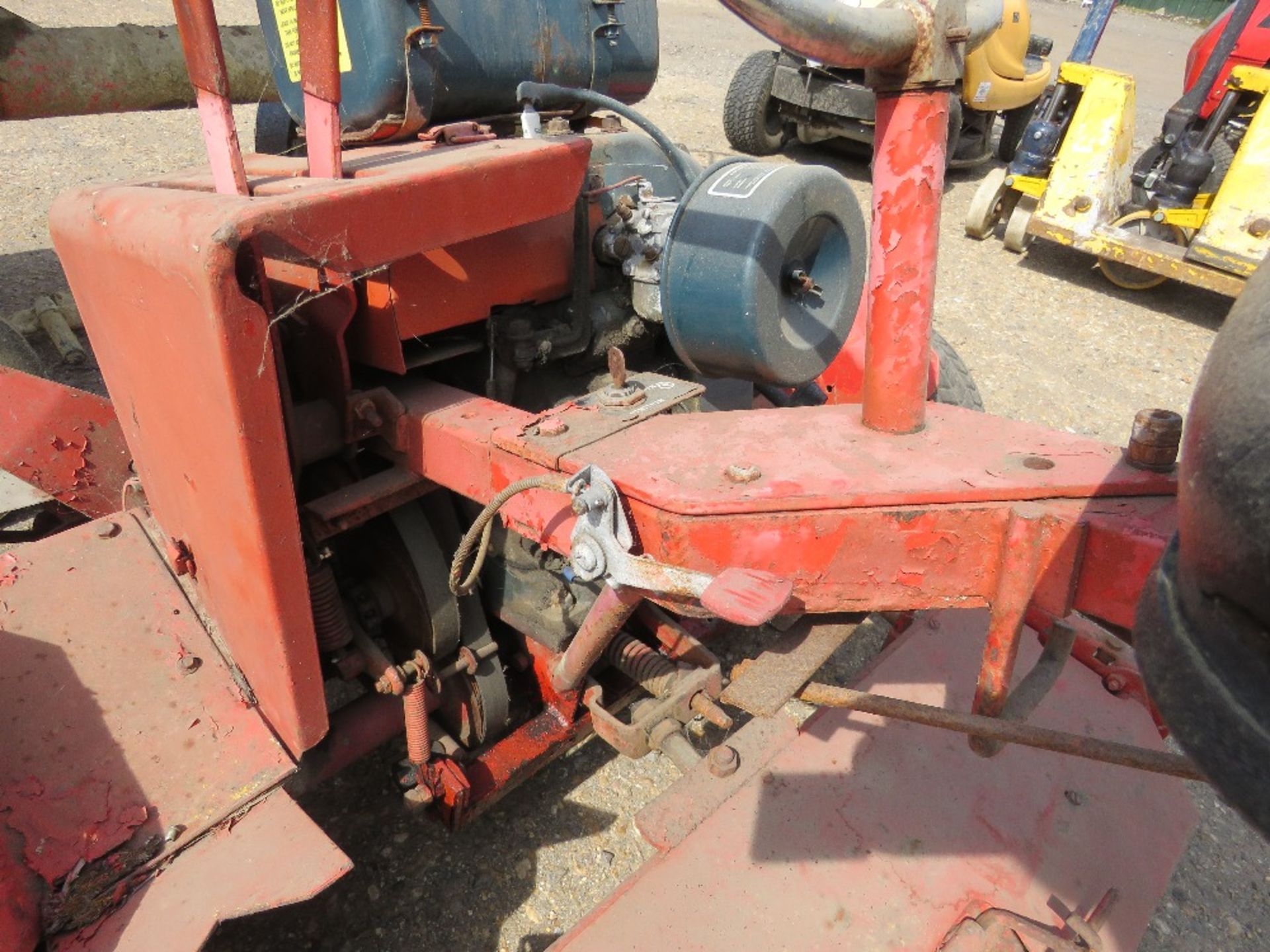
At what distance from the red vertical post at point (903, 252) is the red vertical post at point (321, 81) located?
0.77 metres

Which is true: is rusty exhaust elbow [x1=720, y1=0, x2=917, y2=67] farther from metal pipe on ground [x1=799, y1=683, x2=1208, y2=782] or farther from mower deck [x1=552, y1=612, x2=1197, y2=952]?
mower deck [x1=552, y1=612, x2=1197, y2=952]

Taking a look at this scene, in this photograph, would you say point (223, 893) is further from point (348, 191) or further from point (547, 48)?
point (547, 48)

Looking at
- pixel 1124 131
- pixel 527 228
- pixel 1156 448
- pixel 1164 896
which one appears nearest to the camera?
pixel 1156 448

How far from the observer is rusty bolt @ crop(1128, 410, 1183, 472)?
993mm

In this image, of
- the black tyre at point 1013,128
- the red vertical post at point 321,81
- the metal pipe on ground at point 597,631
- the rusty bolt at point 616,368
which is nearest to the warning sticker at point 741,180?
the rusty bolt at point 616,368

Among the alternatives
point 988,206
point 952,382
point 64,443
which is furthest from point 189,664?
point 988,206

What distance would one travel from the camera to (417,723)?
1.76 m

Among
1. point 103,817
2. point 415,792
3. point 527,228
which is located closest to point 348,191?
point 527,228

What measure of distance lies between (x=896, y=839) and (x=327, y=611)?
4.06ft

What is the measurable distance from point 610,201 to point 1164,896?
2067mm

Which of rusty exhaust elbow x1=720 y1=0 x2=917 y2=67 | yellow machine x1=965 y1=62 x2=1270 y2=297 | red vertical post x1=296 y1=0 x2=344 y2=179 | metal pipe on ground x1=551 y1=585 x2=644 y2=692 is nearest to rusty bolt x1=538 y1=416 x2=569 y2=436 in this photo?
metal pipe on ground x1=551 y1=585 x2=644 y2=692

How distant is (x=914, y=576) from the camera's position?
1055mm

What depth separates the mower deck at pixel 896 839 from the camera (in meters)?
1.54

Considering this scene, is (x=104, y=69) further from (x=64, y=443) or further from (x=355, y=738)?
(x=355, y=738)
